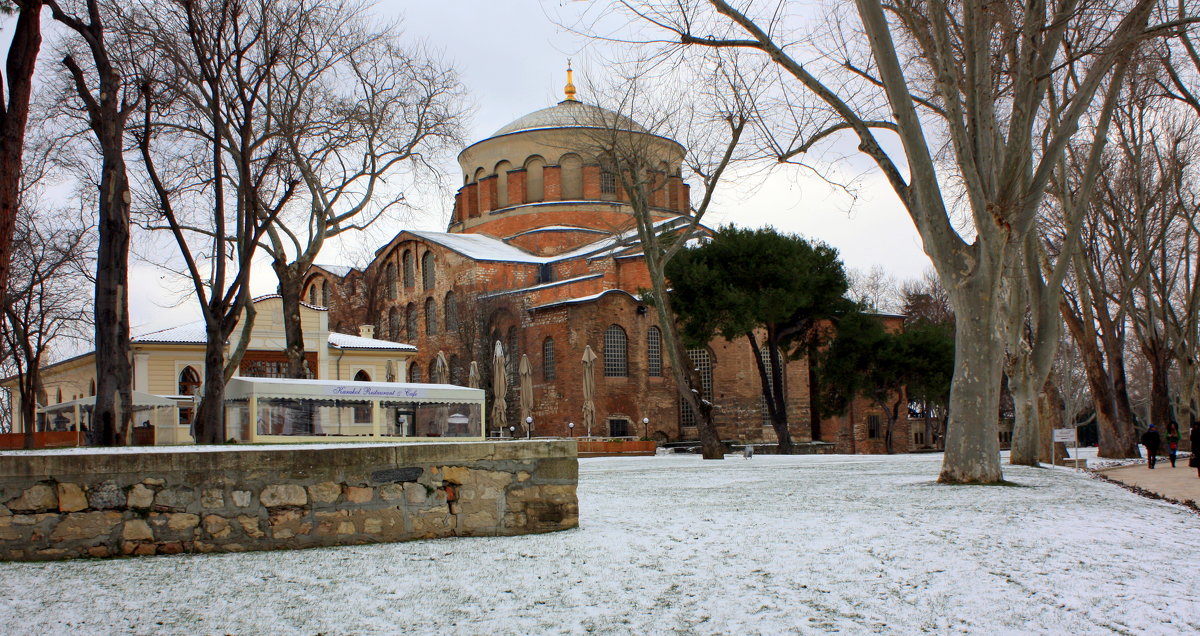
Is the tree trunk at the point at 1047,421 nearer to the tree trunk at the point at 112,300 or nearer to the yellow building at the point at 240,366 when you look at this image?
the tree trunk at the point at 112,300

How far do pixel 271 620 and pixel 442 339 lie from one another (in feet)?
122

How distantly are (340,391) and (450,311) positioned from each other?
22.7 m

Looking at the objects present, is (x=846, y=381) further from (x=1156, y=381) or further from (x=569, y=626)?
(x=569, y=626)

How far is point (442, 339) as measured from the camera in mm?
41594

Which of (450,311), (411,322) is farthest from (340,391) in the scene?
(411,322)

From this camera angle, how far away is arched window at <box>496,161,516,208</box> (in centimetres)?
4503

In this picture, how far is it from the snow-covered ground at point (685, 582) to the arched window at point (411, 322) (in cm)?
3731

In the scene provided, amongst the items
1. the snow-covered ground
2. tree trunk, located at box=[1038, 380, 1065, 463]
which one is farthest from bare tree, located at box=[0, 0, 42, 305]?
tree trunk, located at box=[1038, 380, 1065, 463]

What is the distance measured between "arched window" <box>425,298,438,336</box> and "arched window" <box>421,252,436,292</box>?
0.68m

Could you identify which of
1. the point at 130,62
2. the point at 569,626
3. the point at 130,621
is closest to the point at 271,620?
the point at 130,621

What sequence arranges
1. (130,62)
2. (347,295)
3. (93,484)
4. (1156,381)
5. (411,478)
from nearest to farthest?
(93,484), (411,478), (130,62), (1156,381), (347,295)

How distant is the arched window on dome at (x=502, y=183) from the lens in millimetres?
45031

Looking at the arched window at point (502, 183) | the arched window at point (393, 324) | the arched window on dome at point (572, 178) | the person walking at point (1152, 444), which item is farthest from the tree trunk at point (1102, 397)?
the arched window at point (393, 324)

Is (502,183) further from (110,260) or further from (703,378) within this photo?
(110,260)
